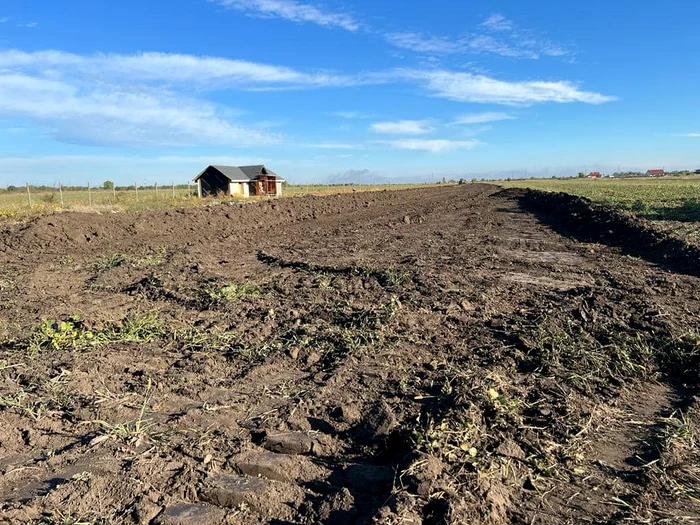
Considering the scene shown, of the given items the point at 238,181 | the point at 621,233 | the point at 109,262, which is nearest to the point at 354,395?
the point at 109,262

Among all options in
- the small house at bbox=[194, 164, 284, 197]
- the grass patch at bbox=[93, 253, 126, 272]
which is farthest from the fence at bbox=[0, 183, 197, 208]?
the grass patch at bbox=[93, 253, 126, 272]

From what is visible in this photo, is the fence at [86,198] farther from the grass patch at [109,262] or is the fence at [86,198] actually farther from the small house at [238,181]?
the grass patch at [109,262]

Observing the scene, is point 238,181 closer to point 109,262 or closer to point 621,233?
point 109,262

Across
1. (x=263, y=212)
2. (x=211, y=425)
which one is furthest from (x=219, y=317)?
(x=263, y=212)

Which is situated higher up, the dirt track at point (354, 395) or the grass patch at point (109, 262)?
the grass patch at point (109, 262)

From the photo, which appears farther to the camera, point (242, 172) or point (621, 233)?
point (242, 172)

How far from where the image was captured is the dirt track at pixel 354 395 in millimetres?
3051

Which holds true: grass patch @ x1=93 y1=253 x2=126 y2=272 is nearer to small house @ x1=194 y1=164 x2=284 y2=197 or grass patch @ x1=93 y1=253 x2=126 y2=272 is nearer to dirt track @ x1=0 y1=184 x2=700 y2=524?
dirt track @ x1=0 y1=184 x2=700 y2=524

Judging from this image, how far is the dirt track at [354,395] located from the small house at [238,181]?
114 feet

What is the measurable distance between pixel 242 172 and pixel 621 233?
39329 millimetres

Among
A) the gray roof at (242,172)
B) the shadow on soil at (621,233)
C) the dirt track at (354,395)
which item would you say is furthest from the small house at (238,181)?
the dirt track at (354,395)

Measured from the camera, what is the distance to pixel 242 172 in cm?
4772

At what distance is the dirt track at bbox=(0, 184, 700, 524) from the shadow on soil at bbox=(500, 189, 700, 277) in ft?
1.51

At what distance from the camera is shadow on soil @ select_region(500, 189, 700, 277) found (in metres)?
10.2
